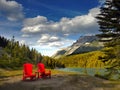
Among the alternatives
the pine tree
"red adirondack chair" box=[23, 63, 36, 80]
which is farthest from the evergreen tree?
"red adirondack chair" box=[23, 63, 36, 80]

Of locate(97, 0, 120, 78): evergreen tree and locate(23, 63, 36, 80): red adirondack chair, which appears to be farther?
A: locate(97, 0, 120, 78): evergreen tree

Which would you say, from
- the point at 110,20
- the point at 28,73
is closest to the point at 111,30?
the point at 110,20

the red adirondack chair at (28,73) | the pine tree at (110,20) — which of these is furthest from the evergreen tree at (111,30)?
the red adirondack chair at (28,73)

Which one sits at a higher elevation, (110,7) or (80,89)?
(110,7)

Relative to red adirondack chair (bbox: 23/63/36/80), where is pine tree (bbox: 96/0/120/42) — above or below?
above

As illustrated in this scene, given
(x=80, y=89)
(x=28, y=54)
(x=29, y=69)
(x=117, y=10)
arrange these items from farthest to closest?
(x=28, y=54) < (x=117, y=10) < (x=29, y=69) < (x=80, y=89)

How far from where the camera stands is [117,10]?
3012 centimetres

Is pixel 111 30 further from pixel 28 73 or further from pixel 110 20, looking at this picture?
pixel 28 73

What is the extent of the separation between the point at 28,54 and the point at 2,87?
151 meters

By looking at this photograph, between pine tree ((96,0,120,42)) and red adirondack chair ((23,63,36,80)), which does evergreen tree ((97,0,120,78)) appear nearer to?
pine tree ((96,0,120,42))

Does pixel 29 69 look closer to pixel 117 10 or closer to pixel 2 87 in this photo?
pixel 2 87

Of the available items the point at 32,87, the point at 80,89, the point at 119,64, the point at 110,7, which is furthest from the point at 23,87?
the point at 110,7

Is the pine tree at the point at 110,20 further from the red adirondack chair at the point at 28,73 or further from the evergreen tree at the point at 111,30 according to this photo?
the red adirondack chair at the point at 28,73

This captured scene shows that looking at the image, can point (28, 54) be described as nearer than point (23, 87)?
No
